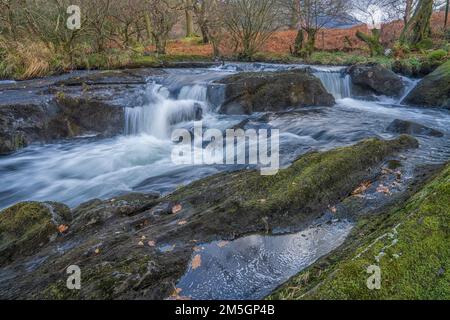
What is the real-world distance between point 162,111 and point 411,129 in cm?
619

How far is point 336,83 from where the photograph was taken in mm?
12688

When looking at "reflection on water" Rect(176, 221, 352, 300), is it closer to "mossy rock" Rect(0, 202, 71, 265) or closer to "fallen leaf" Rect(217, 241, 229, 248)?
"fallen leaf" Rect(217, 241, 229, 248)

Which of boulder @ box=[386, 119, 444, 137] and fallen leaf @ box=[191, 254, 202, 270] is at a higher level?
boulder @ box=[386, 119, 444, 137]

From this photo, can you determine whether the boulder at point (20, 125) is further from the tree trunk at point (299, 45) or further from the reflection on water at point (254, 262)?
the tree trunk at point (299, 45)

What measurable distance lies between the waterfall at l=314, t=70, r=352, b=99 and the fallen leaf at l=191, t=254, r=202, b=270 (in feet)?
35.3

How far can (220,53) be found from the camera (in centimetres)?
1817

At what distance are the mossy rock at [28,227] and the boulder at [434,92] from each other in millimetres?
10625

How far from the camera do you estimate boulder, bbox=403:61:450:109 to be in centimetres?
1043

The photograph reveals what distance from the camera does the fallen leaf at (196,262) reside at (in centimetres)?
282

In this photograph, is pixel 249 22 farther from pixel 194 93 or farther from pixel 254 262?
pixel 254 262

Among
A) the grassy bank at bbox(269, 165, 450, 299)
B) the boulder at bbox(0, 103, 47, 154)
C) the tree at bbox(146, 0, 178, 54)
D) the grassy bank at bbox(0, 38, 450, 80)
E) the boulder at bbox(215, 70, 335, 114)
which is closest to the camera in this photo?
the grassy bank at bbox(269, 165, 450, 299)

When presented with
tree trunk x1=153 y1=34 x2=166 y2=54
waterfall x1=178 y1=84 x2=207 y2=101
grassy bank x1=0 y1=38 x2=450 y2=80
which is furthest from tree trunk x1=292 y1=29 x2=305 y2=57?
waterfall x1=178 y1=84 x2=207 y2=101

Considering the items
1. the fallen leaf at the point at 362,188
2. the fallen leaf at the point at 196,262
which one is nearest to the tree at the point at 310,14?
the fallen leaf at the point at 362,188

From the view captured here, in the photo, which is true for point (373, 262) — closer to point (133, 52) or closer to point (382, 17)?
point (133, 52)
